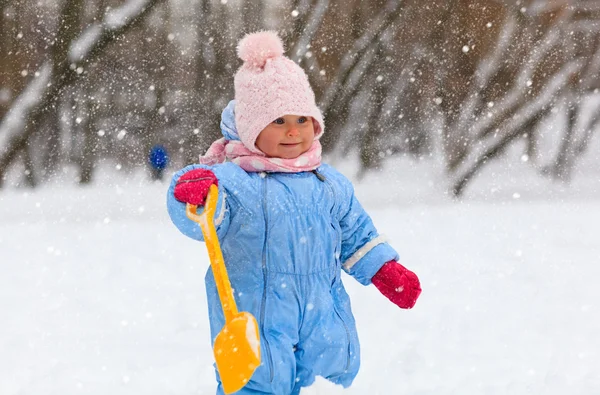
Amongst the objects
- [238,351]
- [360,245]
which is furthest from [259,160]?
[238,351]

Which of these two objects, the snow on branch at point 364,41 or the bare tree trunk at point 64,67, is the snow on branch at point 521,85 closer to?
the snow on branch at point 364,41

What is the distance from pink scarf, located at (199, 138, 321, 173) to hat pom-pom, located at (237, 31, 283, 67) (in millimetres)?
259

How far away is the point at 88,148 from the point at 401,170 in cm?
317

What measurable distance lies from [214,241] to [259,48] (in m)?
0.65

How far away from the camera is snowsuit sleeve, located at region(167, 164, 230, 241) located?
204cm

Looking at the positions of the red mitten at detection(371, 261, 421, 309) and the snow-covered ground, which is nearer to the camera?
the red mitten at detection(371, 261, 421, 309)

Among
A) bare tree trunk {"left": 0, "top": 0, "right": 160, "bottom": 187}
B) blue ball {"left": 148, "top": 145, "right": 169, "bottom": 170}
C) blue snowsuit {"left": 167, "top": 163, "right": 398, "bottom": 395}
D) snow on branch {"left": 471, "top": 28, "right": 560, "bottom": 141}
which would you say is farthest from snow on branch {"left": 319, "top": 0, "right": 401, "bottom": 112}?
blue snowsuit {"left": 167, "top": 163, "right": 398, "bottom": 395}

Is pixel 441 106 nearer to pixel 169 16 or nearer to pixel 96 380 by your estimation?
pixel 169 16

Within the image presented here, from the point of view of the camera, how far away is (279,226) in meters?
2.15

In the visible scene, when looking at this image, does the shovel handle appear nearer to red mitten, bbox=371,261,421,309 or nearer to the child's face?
the child's face

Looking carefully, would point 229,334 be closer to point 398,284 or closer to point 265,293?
point 265,293

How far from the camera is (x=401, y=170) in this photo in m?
7.60

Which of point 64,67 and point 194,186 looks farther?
point 64,67

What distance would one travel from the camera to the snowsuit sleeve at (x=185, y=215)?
2.04 meters
